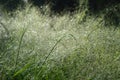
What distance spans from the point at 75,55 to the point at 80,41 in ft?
1.29

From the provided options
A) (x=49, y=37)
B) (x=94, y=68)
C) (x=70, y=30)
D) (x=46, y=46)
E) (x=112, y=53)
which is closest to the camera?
(x=94, y=68)

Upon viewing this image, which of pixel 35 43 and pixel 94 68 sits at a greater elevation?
pixel 35 43

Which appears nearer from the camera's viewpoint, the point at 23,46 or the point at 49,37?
the point at 23,46

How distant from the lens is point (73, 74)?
1994 millimetres

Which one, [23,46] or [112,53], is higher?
[23,46]

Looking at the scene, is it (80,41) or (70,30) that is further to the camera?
(70,30)

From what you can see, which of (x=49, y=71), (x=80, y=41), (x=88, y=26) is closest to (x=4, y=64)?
(x=49, y=71)

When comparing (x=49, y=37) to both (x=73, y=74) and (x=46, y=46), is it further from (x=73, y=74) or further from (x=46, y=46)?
(x=73, y=74)

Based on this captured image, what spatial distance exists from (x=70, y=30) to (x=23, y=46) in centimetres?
118

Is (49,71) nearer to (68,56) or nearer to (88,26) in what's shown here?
(68,56)

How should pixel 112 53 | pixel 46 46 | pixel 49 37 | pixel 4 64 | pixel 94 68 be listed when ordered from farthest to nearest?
pixel 49 37 → pixel 112 53 → pixel 46 46 → pixel 94 68 → pixel 4 64

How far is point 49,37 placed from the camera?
2.75m

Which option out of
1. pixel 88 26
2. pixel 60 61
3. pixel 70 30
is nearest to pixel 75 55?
pixel 60 61

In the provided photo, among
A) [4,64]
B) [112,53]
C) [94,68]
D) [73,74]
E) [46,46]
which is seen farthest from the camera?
[112,53]
